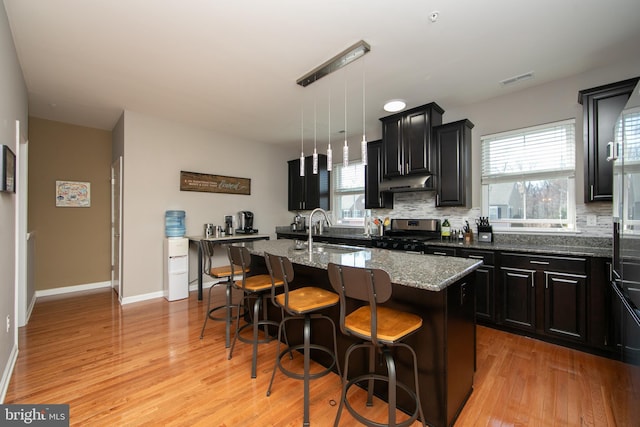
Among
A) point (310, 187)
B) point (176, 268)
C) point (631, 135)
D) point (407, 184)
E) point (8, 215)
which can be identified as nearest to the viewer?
point (631, 135)

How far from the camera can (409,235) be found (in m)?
4.17

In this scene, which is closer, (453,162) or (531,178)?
(531,178)

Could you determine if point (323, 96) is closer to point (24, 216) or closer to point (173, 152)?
point (173, 152)

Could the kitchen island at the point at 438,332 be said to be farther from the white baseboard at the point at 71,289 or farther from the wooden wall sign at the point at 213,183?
the white baseboard at the point at 71,289

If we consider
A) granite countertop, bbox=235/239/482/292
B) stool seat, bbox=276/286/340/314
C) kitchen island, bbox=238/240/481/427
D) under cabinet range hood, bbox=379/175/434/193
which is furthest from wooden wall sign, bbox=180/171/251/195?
kitchen island, bbox=238/240/481/427

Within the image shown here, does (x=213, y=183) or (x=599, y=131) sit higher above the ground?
(x=599, y=131)

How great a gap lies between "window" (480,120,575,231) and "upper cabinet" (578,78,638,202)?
36 cm

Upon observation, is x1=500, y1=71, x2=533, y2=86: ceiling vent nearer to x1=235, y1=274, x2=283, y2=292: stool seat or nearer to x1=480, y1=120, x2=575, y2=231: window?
x1=480, y1=120, x2=575, y2=231: window

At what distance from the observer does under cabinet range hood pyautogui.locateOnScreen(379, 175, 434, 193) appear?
3726mm

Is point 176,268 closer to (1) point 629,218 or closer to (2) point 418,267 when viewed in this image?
(2) point 418,267

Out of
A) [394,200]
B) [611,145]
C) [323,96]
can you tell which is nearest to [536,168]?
[611,145]

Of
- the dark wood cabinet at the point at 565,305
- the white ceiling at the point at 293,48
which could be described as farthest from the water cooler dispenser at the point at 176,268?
the dark wood cabinet at the point at 565,305

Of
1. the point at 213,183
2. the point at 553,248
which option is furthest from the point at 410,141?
the point at 213,183

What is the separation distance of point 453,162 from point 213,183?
3.74 meters
